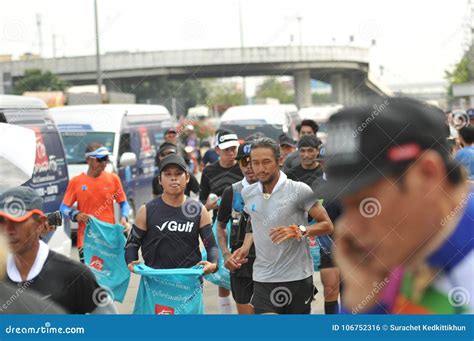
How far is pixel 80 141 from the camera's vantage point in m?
13.5

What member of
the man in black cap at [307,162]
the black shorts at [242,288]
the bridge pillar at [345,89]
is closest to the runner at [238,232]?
the black shorts at [242,288]

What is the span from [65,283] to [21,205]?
1.37 ft

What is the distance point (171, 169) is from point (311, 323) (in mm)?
1851

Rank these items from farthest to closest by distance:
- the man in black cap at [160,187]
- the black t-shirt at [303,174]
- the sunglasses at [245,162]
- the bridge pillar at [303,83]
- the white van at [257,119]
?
the white van at [257,119] < the man in black cap at [160,187] < the black t-shirt at [303,174] < the sunglasses at [245,162] < the bridge pillar at [303,83]

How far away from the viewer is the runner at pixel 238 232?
6223mm

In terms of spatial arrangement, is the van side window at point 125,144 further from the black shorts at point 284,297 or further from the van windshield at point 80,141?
the black shorts at point 284,297

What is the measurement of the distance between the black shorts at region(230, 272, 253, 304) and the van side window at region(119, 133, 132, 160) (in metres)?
7.36

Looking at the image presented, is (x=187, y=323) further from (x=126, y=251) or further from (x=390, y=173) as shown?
(x=390, y=173)

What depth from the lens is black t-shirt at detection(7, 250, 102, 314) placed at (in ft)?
11.9

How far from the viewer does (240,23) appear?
511 centimetres

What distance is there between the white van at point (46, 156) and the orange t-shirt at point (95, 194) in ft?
0.50

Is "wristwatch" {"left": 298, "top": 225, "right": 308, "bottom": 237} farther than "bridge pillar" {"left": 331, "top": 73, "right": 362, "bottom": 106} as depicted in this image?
Yes

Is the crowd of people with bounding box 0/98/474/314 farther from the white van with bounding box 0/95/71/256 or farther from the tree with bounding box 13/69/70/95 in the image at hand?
the tree with bounding box 13/69/70/95

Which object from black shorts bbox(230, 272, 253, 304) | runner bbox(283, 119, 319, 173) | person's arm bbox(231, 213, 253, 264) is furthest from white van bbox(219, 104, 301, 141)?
person's arm bbox(231, 213, 253, 264)
